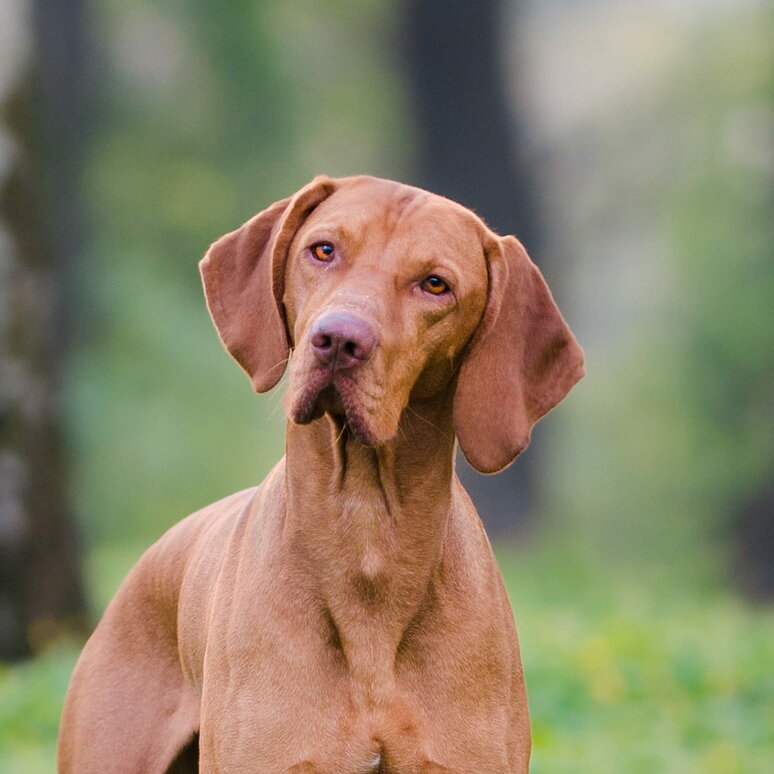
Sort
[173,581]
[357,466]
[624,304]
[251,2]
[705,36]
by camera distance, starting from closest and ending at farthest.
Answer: [357,466] → [173,581] → [251,2] → [705,36] → [624,304]

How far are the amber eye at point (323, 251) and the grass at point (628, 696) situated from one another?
136 inches

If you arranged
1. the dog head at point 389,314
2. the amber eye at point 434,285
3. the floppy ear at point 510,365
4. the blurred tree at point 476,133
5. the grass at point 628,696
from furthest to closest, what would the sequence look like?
the blurred tree at point 476,133
the grass at point 628,696
the floppy ear at point 510,365
the amber eye at point 434,285
the dog head at point 389,314

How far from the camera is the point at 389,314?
416 centimetres

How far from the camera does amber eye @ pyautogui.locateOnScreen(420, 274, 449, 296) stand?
434cm

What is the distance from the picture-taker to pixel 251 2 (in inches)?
869

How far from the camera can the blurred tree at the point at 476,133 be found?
20984 mm

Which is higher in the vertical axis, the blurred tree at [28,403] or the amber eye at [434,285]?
the amber eye at [434,285]

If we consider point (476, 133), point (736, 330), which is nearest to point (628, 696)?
point (736, 330)

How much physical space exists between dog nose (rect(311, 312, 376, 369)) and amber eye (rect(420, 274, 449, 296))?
0.35m

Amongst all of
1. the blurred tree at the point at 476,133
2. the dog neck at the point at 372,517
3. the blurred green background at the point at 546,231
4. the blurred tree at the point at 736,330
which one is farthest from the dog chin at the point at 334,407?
the blurred tree at the point at 476,133

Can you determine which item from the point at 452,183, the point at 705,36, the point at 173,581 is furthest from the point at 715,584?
the point at 173,581

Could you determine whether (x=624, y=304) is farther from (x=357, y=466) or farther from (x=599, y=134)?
(x=357, y=466)

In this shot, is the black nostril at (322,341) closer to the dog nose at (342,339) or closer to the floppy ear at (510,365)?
the dog nose at (342,339)

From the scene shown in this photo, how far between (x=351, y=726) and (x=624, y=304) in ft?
71.5
